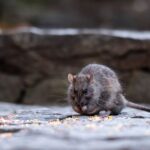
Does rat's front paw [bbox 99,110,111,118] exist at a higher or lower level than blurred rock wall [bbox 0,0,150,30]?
lower

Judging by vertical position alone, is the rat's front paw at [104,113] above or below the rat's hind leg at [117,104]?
below

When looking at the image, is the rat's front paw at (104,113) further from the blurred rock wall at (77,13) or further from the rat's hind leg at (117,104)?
the blurred rock wall at (77,13)

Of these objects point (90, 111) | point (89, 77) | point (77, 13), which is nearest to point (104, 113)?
point (90, 111)

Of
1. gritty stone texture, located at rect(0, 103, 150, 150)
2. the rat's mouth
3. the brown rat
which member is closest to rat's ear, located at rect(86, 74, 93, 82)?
the brown rat

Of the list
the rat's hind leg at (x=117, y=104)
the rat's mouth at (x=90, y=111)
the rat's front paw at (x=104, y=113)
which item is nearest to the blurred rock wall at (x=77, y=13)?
the rat's hind leg at (x=117, y=104)

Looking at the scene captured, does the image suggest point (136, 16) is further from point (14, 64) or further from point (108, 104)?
point (108, 104)

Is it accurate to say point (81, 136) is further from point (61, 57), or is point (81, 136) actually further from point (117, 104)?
point (61, 57)

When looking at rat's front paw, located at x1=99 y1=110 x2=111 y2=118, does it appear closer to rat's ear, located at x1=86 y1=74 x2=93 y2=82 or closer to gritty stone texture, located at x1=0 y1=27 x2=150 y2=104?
rat's ear, located at x1=86 y1=74 x2=93 y2=82
